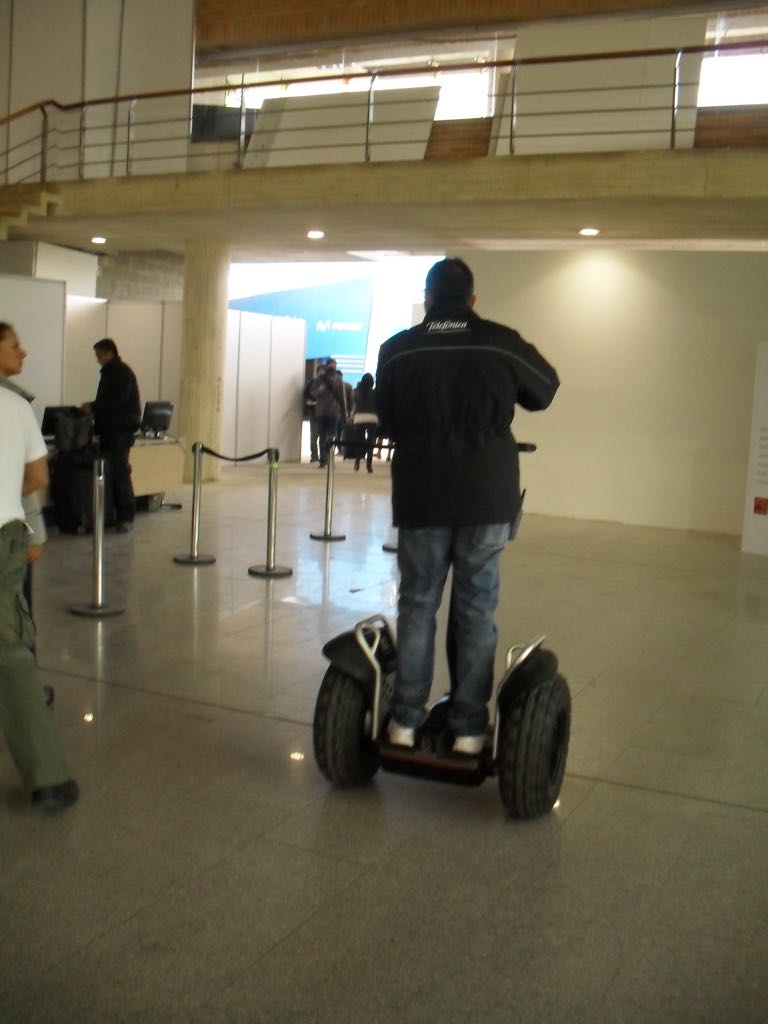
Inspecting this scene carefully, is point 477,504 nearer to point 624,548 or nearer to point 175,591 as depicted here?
point 175,591

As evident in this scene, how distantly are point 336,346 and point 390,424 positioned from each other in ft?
66.5

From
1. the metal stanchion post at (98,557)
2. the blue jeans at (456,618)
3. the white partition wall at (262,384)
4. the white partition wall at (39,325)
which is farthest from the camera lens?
the white partition wall at (262,384)

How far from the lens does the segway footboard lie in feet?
12.3

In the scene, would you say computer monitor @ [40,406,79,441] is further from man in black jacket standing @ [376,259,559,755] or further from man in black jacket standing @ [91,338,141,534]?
man in black jacket standing @ [376,259,559,755]

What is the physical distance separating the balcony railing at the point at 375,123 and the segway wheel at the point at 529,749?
9122 millimetres

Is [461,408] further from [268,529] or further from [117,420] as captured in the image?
[117,420]

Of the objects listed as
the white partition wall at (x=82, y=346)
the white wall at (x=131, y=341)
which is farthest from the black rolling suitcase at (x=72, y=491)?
the white partition wall at (x=82, y=346)

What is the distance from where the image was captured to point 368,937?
3.07 meters

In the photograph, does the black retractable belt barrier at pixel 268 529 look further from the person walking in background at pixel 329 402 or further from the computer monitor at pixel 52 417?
the person walking in background at pixel 329 402

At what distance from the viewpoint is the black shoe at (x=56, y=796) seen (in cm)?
381

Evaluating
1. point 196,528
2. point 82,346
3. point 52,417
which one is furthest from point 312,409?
point 196,528

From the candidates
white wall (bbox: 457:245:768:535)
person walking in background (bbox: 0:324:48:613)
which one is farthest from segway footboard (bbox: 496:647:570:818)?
white wall (bbox: 457:245:768:535)

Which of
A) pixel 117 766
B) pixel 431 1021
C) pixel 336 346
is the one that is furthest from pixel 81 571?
pixel 336 346

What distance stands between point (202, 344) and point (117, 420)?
5.26m
